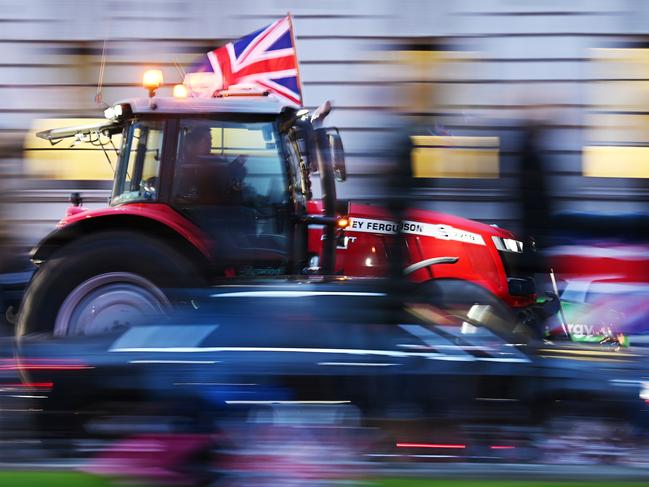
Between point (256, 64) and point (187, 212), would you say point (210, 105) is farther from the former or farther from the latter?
point (256, 64)

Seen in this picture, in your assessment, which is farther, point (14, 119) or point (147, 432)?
point (14, 119)

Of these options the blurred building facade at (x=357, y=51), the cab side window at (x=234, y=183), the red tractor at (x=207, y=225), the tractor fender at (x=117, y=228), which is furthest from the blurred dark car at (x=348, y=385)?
the blurred building facade at (x=357, y=51)

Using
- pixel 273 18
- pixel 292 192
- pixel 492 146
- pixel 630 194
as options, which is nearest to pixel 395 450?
pixel 492 146

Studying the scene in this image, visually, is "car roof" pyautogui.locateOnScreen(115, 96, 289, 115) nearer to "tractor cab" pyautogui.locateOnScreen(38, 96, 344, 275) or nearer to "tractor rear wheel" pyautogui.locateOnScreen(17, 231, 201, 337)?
"tractor cab" pyautogui.locateOnScreen(38, 96, 344, 275)

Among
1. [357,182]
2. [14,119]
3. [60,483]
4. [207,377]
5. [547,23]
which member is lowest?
[60,483]

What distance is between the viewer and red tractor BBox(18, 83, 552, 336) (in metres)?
5.27

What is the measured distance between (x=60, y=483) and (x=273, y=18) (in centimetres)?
901

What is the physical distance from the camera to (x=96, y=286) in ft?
17.4

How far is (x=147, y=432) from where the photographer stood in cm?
→ 279

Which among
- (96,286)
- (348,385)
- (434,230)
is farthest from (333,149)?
(348,385)

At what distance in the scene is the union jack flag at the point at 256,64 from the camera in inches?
316

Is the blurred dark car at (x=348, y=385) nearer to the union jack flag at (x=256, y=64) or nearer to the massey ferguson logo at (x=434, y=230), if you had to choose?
the massey ferguson logo at (x=434, y=230)

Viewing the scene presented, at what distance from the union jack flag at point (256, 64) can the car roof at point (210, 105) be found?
200cm

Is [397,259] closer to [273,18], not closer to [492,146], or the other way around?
[492,146]
